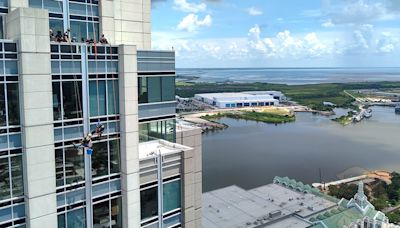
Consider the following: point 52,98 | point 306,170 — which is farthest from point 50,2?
point 306,170

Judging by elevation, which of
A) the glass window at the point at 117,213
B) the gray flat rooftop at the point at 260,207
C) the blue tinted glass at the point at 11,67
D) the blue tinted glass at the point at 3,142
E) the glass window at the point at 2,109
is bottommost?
the gray flat rooftop at the point at 260,207

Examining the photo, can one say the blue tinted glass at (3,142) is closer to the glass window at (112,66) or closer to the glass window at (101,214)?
the glass window at (101,214)

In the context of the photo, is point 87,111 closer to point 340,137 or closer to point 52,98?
point 52,98

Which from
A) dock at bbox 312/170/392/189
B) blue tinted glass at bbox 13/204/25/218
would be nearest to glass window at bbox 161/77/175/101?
blue tinted glass at bbox 13/204/25/218

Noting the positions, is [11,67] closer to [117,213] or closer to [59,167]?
[59,167]

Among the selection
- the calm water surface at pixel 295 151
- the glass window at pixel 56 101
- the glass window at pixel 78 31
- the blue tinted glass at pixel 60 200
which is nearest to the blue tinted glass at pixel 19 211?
the blue tinted glass at pixel 60 200

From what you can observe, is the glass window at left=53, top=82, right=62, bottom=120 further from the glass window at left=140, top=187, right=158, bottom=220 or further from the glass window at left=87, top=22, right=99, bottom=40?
the glass window at left=140, top=187, right=158, bottom=220
